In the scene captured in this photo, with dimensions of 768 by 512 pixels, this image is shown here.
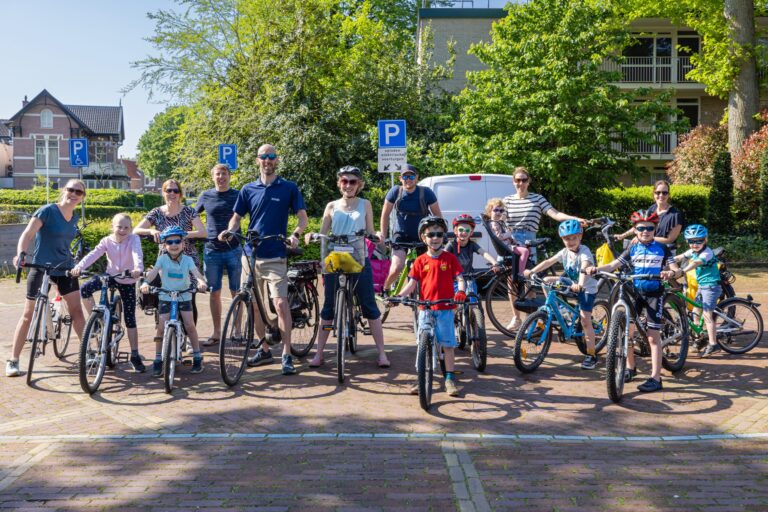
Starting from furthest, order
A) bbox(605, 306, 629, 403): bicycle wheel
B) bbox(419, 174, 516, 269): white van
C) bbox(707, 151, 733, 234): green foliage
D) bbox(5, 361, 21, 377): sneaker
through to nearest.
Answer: bbox(707, 151, 733, 234): green foliage → bbox(419, 174, 516, 269): white van → bbox(5, 361, 21, 377): sneaker → bbox(605, 306, 629, 403): bicycle wheel

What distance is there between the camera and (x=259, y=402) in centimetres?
615

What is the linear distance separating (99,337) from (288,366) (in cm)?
177

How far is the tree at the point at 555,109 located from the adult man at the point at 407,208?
8.65 m

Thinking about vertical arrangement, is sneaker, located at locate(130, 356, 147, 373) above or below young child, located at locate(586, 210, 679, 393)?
below

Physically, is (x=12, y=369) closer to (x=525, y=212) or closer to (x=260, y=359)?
(x=260, y=359)

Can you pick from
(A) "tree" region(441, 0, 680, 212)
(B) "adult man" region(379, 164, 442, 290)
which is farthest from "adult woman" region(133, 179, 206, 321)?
(A) "tree" region(441, 0, 680, 212)

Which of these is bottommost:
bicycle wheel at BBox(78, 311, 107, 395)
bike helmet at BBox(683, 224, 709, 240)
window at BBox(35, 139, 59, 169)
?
bicycle wheel at BBox(78, 311, 107, 395)

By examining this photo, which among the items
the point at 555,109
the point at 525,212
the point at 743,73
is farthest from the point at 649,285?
the point at 743,73

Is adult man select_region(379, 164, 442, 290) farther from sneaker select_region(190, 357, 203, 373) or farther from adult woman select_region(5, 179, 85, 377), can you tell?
adult woman select_region(5, 179, 85, 377)

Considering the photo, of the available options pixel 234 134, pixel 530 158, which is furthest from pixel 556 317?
pixel 234 134

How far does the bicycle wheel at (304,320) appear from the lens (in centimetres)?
768

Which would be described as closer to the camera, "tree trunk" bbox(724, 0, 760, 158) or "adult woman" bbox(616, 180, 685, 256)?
"adult woman" bbox(616, 180, 685, 256)

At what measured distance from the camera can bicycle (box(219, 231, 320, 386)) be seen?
6618mm

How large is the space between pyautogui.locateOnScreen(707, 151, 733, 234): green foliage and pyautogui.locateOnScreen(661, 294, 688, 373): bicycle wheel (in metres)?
14.2
